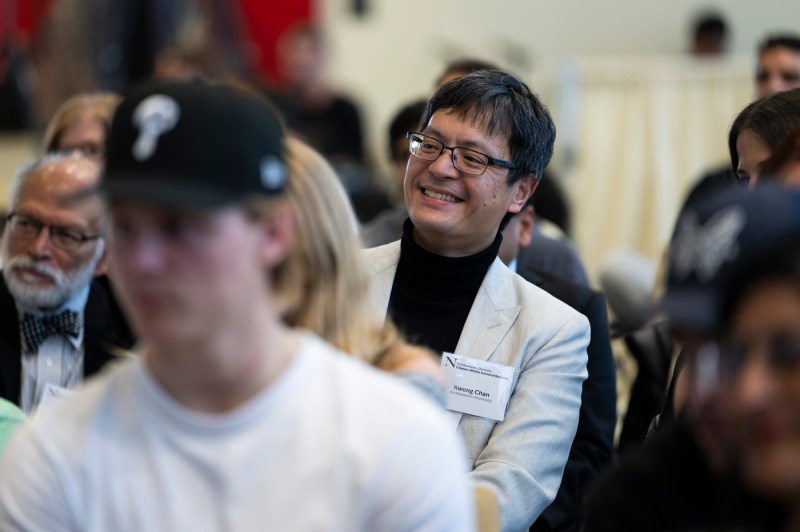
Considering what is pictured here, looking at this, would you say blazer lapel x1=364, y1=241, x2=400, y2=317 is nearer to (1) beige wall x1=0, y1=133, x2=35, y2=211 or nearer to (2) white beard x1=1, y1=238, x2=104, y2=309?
(2) white beard x1=1, y1=238, x2=104, y2=309

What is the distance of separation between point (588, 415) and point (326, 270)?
1.26m

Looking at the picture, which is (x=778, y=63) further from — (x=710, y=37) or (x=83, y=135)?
(x=710, y=37)

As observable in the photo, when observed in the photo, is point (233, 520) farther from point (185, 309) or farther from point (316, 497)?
point (185, 309)

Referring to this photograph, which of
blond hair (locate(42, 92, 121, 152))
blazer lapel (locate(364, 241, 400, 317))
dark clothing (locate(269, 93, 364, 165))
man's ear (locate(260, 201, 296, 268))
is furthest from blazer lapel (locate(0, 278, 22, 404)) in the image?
dark clothing (locate(269, 93, 364, 165))

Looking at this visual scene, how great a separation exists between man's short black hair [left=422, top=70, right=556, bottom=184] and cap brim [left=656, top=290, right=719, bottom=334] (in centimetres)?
136

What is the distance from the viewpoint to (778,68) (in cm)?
423

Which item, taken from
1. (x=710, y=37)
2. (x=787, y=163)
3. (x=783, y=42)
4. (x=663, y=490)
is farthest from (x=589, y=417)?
(x=710, y=37)

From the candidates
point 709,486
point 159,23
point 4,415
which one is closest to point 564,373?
point 709,486

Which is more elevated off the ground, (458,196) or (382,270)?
(458,196)

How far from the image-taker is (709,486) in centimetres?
152

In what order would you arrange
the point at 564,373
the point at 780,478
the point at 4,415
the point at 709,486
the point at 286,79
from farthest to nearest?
the point at 286,79, the point at 564,373, the point at 4,415, the point at 709,486, the point at 780,478

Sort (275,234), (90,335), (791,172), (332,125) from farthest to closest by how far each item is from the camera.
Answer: (332,125) → (90,335) → (791,172) → (275,234)

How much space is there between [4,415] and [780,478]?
4.45ft

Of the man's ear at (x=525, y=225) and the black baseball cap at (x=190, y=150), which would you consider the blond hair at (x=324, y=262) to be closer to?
the black baseball cap at (x=190, y=150)
